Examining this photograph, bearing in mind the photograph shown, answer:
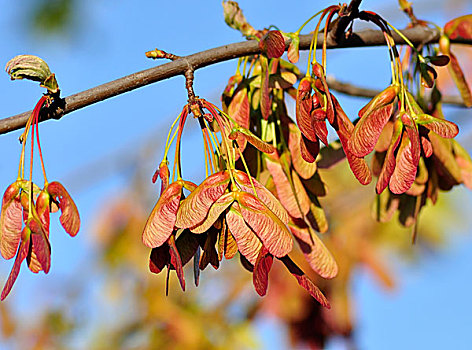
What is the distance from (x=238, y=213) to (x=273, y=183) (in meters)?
0.27

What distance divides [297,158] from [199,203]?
1.10 feet

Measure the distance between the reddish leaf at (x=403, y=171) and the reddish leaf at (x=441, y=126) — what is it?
0.05 m

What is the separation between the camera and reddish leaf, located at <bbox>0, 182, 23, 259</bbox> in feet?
Answer: 3.41

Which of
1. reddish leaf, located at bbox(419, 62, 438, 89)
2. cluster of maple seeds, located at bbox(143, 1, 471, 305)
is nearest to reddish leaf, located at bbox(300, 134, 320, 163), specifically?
cluster of maple seeds, located at bbox(143, 1, 471, 305)

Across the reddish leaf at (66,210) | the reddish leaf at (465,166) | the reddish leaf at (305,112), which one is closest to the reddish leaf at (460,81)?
the reddish leaf at (465,166)

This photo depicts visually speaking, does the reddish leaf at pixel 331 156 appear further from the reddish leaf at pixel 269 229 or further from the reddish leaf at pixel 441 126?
the reddish leaf at pixel 269 229

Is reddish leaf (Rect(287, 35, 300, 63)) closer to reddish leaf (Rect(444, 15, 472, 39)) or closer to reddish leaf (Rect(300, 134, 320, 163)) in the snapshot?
reddish leaf (Rect(300, 134, 320, 163))

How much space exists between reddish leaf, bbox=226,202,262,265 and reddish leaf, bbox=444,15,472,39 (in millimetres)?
701

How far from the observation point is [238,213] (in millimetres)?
960

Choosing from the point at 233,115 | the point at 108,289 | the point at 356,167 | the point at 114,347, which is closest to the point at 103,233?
the point at 108,289

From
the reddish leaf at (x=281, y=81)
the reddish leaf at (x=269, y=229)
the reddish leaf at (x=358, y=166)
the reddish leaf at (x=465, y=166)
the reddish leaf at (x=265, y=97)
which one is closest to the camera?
the reddish leaf at (x=269, y=229)

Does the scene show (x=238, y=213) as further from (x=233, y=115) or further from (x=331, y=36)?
(x=331, y=36)

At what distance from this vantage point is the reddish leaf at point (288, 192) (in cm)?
121

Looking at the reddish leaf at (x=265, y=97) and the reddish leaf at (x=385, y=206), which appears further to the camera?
the reddish leaf at (x=385, y=206)
